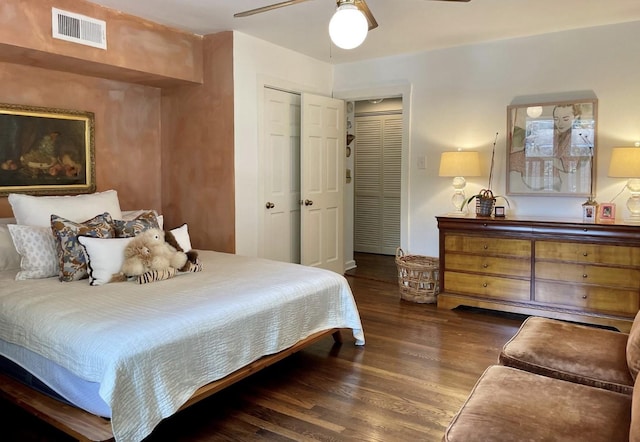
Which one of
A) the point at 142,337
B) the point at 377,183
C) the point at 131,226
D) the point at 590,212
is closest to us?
the point at 142,337

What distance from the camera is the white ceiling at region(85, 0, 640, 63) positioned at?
3.49 meters

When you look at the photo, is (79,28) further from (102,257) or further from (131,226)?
(102,257)

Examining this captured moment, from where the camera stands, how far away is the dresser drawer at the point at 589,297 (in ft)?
11.6

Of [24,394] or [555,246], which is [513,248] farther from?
[24,394]

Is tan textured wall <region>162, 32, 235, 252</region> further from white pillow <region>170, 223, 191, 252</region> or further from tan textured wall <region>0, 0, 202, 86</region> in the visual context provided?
white pillow <region>170, 223, 191, 252</region>

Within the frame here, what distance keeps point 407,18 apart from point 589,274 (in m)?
2.38

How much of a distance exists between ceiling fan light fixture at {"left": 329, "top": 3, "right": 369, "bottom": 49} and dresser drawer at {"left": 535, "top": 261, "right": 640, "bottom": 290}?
2.49m

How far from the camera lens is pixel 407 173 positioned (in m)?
5.04

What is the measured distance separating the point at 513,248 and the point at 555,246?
1.01ft

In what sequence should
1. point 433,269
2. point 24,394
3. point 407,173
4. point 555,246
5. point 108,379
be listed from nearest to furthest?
point 108,379 → point 24,394 → point 555,246 → point 433,269 → point 407,173

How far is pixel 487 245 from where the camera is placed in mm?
4062

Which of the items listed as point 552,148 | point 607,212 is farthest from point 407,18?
point 607,212

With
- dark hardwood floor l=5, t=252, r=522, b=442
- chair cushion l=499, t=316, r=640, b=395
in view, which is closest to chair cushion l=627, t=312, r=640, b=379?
chair cushion l=499, t=316, r=640, b=395

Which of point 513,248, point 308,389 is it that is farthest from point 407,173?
point 308,389
